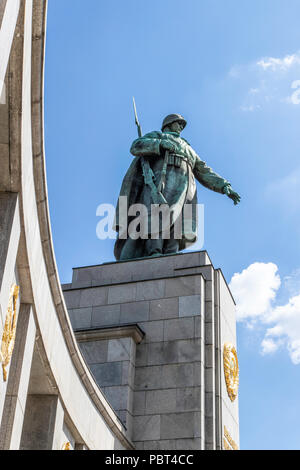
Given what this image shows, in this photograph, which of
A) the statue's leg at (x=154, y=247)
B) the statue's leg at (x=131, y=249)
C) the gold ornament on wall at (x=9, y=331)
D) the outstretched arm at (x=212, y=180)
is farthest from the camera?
the outstretched arm at (x=212, y=180)

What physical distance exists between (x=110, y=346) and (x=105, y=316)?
1324 mm

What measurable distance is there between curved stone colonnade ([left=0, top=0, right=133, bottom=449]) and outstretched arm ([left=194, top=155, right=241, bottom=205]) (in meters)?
10.3

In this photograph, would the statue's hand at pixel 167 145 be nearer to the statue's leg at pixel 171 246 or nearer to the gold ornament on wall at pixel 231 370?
the statue's leg at pixel 171 246

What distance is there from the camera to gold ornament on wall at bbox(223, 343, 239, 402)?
1838cm

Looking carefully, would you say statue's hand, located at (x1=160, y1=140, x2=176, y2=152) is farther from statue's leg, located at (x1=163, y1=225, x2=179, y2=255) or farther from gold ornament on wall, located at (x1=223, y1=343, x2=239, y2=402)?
gold ornament on wall, located at (x1=223, y1=343, x2=239, y2=402)

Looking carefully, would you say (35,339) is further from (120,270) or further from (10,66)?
(120,270)

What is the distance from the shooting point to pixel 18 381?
10.9m

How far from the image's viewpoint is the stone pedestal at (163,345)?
54.4 ft

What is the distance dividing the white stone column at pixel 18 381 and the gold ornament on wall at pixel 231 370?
8.18 meters

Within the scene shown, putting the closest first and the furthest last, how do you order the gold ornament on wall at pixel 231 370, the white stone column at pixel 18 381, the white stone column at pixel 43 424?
the white stone column at pixel 18 381 < the white stone column at pixel 43 424 < the gold ornament on wall at pixel 231 370

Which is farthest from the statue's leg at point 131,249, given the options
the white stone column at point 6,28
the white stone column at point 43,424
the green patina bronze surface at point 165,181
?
the white stone column at point 6,28
